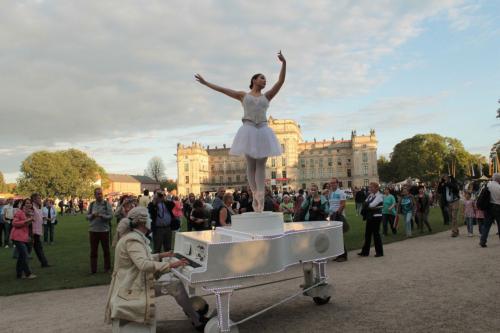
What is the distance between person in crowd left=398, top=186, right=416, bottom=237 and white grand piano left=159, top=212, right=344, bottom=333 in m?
8.87

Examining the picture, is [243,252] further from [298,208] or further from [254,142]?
[298,208]

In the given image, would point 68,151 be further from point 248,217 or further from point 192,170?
point 248,217

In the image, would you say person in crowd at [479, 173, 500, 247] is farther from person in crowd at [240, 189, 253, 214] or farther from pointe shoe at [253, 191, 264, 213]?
pointe shoe at [253, 191, 264, 213]

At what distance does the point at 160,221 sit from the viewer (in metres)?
9.86

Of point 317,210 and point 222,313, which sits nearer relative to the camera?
point 222,313

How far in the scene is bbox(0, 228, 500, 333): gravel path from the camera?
463cm

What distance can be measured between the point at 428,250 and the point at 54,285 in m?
8.59

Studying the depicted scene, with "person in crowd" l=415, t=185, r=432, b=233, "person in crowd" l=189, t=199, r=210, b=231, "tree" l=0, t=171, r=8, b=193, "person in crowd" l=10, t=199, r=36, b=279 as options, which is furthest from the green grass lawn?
"tree" l=0, t=171, r=8, b=193

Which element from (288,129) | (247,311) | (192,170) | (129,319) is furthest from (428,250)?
(192,170)

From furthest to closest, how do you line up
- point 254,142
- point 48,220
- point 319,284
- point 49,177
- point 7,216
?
point 49,177 < point 48,220 < point 7,216 < point 319,284 < point 254,142

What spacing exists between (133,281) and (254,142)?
2.27m

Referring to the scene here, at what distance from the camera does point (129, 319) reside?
12.9 feet

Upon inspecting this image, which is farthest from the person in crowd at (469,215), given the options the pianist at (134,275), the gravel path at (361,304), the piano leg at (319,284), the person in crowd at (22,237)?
the person in crowd at (22,237)

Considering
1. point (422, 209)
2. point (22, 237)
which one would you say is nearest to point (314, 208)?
point (22, 237)
